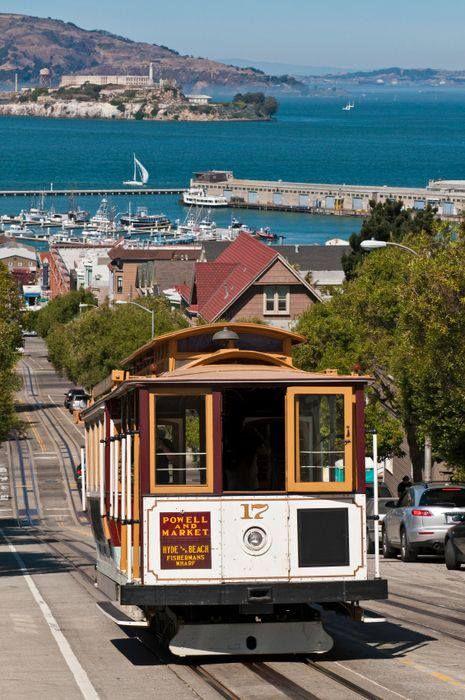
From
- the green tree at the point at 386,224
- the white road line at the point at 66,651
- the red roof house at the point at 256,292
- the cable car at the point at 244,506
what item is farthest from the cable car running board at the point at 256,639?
the red roof house at the point at 256,292

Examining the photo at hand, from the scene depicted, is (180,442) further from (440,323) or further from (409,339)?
(409,339)

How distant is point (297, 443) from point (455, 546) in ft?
41.0

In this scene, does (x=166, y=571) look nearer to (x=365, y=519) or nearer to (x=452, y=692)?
(x=365, y=519)

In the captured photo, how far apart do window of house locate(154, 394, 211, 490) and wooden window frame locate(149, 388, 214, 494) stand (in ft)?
0.07

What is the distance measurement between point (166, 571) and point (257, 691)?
167 centimetres

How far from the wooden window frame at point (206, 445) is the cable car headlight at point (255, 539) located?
0.56 meters

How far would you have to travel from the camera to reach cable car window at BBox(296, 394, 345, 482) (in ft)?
51.5

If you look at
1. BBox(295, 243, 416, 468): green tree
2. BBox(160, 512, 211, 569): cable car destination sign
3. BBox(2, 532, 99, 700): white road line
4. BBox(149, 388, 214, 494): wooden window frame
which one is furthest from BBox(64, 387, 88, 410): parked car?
BBox(160, 512, 211, 569): cable car destination sign

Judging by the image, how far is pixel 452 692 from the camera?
14227mm

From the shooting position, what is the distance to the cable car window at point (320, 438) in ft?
51.5

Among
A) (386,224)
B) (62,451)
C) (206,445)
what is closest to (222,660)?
(206,445)

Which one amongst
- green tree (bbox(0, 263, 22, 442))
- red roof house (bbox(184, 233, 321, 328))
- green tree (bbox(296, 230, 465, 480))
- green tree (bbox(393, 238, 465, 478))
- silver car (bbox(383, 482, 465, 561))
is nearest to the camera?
silver car (bbox(383, 482, 465, 561))

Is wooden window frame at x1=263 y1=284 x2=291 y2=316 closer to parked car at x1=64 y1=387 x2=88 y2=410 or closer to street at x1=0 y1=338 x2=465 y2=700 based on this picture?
parked car at x1=64 y1=387 x2=88 y2=410

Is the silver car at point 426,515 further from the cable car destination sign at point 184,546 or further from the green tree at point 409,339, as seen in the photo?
the cable car destination sign at point 184,546
